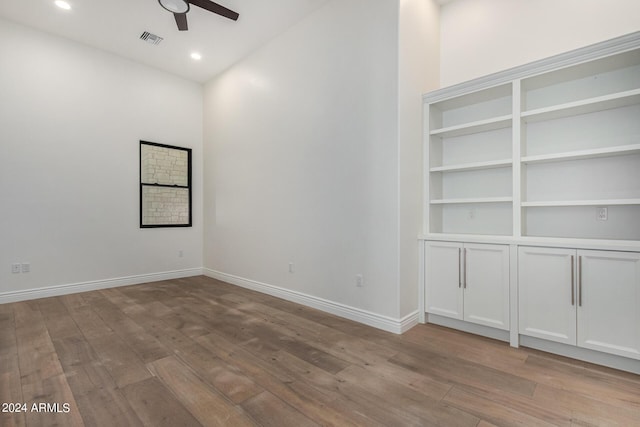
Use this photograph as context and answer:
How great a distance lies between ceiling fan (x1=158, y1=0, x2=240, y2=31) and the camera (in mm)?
3035

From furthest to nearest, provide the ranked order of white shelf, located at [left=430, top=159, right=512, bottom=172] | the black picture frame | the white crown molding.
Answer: the black picture frame → white shelf, located at [left=430, top=159, right=512, bottom=172] → the white crown molding

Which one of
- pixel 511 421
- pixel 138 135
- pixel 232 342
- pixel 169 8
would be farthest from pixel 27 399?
pixel 138 135

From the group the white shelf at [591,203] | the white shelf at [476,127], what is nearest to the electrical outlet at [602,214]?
the white shelf at [591,203]

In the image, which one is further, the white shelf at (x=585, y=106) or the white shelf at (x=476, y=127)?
the white shelf at (x=476, y=127)

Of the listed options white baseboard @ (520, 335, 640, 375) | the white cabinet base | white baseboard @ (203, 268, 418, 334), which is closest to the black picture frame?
white baseboard @ (203, 268, 418, 334)

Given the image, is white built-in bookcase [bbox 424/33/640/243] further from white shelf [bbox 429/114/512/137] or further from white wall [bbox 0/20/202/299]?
white wall [bbox 0/20/202/299]

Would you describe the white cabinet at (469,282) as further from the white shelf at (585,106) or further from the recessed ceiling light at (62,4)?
the recessed ceiling light at (62,4)

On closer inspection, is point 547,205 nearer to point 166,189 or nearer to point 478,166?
point 478,166

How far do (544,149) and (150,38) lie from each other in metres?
4.80

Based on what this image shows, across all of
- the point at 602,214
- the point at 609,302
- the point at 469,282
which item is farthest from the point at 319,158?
the point at 609,302

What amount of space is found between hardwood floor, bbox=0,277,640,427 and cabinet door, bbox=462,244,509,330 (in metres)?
0.20

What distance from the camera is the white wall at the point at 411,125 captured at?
9.17ft

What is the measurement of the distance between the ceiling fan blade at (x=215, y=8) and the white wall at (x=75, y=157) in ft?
7.44

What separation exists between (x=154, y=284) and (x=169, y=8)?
3.66 meters
